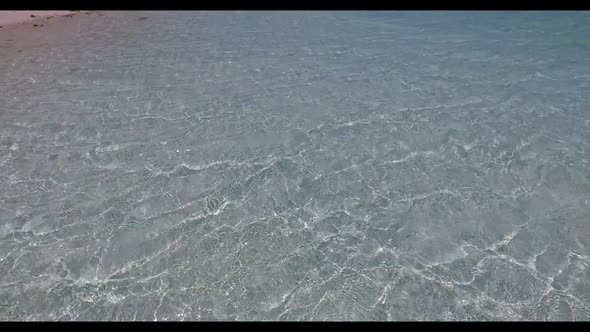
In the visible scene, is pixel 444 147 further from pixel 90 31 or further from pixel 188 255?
pixel 90 31

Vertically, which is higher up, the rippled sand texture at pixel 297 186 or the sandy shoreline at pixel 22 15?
the sandy shoreline at pixel 22 15

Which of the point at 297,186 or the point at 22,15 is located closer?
the point at 297,186

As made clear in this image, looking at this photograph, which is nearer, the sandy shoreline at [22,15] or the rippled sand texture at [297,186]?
the rippled sand texture at [297,186]

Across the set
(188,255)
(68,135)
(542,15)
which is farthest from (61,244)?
(542,15)

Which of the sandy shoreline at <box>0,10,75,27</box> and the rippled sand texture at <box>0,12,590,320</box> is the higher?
the sandy shoreline at <box>0,10,75,27</box>

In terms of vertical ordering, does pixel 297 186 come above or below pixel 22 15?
below
